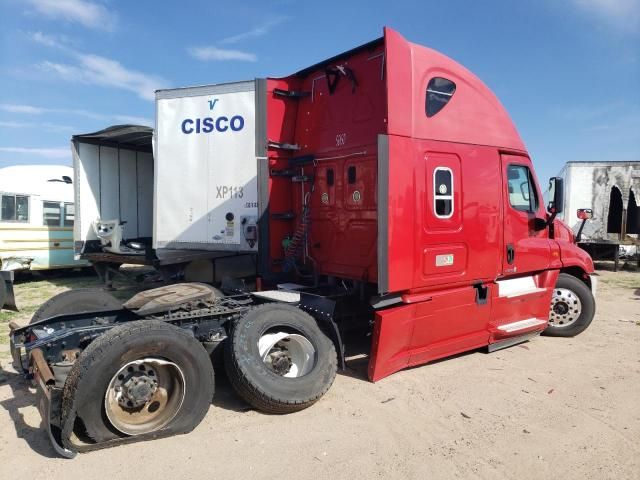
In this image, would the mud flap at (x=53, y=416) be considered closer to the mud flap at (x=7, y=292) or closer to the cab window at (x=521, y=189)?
the mud flap at (x=7, y=292)

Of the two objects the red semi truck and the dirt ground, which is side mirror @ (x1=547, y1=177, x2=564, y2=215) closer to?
the red semi truck

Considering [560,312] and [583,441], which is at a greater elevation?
[560,312]

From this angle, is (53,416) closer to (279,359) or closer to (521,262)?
(279,359)

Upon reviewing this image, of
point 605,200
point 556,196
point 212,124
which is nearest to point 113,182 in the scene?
point 212,124

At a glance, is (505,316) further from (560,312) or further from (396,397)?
(396,397)

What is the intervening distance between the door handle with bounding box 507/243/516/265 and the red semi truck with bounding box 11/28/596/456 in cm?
2

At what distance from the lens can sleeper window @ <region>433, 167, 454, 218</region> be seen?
5136mm

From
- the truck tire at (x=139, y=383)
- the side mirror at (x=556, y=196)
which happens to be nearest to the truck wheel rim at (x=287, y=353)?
the truck tire at (x=139, y=383)

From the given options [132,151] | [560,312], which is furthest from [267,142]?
[132,151]

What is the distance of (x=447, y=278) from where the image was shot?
5.29m

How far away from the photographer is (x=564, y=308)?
681 cm

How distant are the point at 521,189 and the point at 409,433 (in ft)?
12.1

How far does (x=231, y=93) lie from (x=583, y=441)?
5.35 metres

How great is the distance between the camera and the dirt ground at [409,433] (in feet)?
10.8
